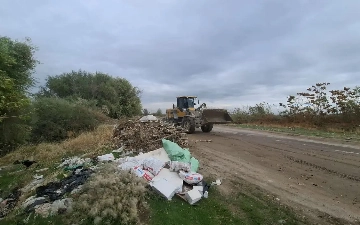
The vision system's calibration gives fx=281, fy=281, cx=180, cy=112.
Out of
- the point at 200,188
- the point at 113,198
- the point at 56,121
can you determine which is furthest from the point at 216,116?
the point at 113,198

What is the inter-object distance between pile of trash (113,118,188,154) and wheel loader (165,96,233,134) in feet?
14.3

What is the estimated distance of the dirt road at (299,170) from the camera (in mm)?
5445

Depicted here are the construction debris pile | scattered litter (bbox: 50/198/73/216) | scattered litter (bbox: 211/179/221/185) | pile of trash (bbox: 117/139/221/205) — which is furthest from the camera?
scattered litter (bbox: 211/179/221/185)

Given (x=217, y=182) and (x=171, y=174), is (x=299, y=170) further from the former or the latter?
(x=171, y=174)

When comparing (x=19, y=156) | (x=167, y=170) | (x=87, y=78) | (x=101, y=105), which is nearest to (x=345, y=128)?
(x=167, y=170)

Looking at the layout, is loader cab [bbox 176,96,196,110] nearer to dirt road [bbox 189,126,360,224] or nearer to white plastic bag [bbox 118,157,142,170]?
dirt road [bbox 189,126,360,224]

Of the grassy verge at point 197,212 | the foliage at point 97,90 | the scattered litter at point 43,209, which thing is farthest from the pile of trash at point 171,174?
the foliage at point 97,90

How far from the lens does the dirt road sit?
5.45 metres

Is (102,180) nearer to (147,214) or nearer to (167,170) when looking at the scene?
(147,214)

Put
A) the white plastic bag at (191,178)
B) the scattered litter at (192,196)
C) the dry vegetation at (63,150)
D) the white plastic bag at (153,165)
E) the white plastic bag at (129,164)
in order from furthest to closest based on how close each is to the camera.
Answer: the dry vegetation at (63,150)
the white plastic bag at (129,164)
the white plastic bag at (153,165)
the white plastic bag at (191,178)
the scattered litter at (192,196)

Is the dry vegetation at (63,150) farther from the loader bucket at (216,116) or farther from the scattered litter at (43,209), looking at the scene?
the loader bucket at (216,116)

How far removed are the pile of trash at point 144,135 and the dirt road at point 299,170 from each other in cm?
99

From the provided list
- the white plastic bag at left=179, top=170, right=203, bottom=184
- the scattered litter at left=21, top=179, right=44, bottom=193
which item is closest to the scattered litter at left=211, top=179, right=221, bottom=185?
the white plastic bag at left=179, top=170, right=203, bottom=184

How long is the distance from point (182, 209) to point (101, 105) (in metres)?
27.3
